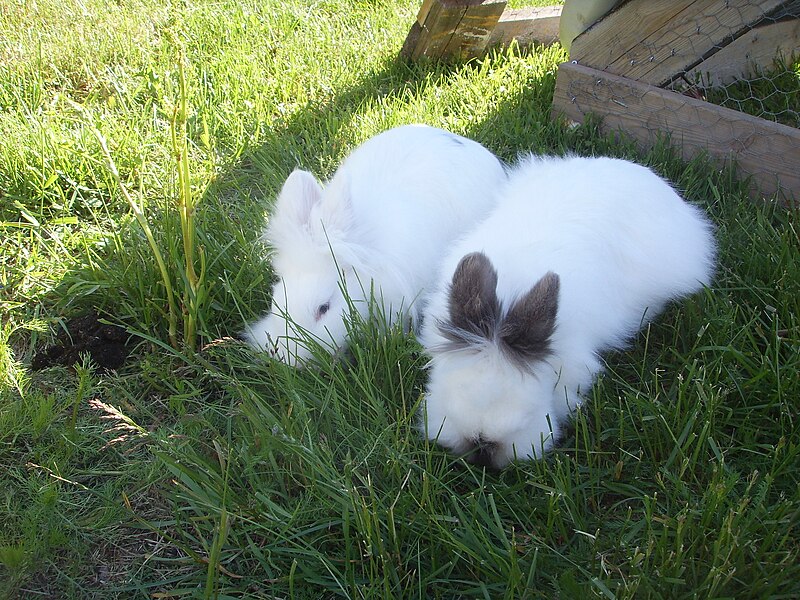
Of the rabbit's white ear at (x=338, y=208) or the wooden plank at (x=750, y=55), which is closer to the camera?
the rabbit's white ear at (x=338, y=208)

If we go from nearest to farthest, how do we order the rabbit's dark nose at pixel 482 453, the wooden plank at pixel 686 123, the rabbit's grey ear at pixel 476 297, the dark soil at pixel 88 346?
1. the rabbit's grey ear at pixel 476 297
2. the rabbit's dark nose at pixel 482 453
3. the dark soil at pixel 88 346
4. the wooden plank at pixel 686 123

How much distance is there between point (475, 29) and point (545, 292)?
321 centimetres

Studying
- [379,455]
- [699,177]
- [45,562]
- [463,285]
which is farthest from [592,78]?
[45,562]

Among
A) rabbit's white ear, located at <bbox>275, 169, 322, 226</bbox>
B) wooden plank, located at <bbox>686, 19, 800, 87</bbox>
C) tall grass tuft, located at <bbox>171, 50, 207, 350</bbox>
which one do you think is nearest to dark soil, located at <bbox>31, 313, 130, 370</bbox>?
tall grass tuft, located at <bbox>171, 50, 207, 350</bbox>

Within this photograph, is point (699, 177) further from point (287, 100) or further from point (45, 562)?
point (45, 562)

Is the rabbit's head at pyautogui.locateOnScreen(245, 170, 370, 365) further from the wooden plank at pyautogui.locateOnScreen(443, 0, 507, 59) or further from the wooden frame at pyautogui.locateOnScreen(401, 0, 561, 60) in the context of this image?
the wooden plank at pyautogui.locateOnScreen(443, 0, 507, 59)

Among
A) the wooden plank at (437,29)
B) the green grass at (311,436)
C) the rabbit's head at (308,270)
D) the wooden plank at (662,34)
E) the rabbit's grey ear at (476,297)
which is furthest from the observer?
the wooden plank at (437,29)

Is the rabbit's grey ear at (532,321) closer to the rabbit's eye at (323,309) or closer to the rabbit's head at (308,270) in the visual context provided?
the rabbit's head at (308,270)

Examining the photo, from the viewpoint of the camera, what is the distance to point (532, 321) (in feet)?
6.26

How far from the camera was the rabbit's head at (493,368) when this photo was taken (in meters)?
1.93

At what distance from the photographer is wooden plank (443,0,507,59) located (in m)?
4.44

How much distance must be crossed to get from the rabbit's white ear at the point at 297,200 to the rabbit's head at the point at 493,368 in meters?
0.86

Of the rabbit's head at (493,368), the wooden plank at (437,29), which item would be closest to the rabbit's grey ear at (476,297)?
the rabbit's head at (493,368)

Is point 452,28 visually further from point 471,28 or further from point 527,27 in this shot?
point 527,27
